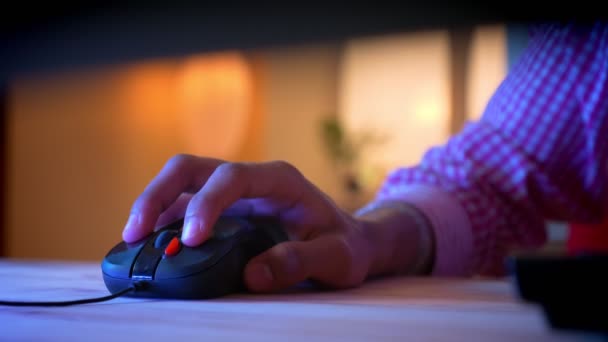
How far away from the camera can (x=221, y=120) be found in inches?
141

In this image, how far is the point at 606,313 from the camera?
240mm

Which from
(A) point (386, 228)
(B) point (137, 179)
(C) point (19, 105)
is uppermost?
(C) point (19, 105)

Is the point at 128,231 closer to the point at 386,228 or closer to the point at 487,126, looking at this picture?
the point at 386,228

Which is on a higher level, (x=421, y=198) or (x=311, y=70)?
(x=311, y=70)

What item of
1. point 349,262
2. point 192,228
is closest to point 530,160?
point 349,262

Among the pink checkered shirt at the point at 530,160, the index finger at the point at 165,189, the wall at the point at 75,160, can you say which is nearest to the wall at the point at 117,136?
the wall at the point at 75,160

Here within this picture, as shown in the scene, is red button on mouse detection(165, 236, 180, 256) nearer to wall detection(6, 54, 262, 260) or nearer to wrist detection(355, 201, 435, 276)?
wrist detection(355, 201, 435, 276)

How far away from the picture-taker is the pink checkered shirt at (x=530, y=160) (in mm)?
740

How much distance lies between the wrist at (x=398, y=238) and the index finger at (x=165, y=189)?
166mm

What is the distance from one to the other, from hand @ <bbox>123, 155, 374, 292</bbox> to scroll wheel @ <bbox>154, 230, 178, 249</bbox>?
0.02m

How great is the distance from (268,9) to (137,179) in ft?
9.68

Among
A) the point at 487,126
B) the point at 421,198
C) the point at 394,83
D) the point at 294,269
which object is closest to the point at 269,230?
the point at 294,269

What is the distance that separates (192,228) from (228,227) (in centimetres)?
3

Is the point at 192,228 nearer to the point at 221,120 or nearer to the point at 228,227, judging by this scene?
the point at 228,227
